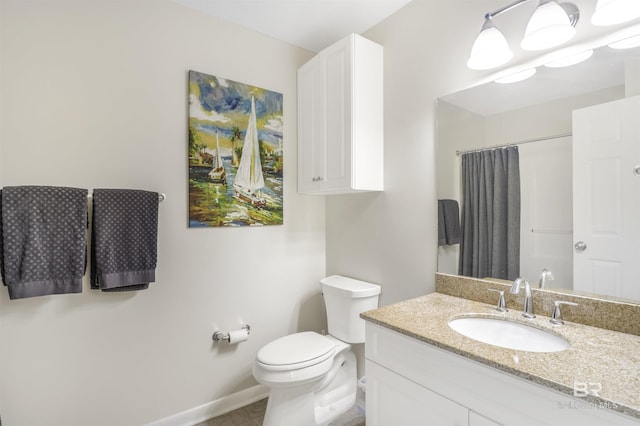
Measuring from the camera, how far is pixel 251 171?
203 cm

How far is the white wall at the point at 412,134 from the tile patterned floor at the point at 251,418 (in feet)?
2.38

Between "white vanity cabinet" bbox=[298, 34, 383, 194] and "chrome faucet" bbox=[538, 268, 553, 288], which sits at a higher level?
"white vanity cabinet" bbox=[298, 34, 383, 194]

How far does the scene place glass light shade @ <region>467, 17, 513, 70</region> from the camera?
4.24 ft

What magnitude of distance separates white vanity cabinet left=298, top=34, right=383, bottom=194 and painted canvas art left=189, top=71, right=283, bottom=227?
297 mm

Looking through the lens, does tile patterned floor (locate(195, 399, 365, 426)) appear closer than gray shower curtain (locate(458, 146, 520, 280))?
No

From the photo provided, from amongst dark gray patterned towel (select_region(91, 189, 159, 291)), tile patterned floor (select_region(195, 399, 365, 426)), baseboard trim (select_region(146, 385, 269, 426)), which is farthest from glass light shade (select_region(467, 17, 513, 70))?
baseboard trim (select_region(146, 385, 269, 426))

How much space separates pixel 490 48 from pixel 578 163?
598mm

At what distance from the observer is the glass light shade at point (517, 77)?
1297 mm

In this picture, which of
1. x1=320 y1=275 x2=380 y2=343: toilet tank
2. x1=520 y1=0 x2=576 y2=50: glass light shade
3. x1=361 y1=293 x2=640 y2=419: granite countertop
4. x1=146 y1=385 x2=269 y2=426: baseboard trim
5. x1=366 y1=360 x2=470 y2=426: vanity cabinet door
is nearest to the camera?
x1=361 y1=293 x2=640 y2=419: granite countertop

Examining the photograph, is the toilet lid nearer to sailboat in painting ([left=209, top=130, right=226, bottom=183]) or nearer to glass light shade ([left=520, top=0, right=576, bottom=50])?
sailboat in painting ([left=209, top=130, right=226, bottom=183])

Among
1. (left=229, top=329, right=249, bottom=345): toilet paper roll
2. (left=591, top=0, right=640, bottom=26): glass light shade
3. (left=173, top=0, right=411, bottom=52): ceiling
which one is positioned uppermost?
(left=173, top=0, right=411, bottom=52): ceiling

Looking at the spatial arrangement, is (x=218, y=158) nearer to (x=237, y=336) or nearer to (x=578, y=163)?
(x=237, y=336)

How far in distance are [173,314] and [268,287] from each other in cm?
61

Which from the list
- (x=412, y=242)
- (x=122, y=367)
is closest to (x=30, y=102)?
(x=122, y=367)
